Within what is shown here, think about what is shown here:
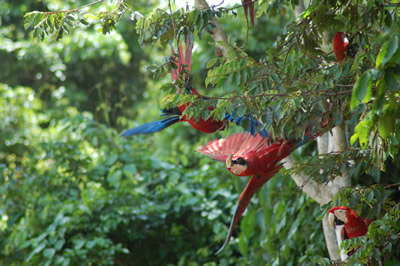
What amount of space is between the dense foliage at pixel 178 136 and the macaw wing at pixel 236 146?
18 cm

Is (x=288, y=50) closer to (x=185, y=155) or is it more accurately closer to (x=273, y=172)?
(x=273, y=172)

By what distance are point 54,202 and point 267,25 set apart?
2180 millimetres

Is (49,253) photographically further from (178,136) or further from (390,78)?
(390,78)

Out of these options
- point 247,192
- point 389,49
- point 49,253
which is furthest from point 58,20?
point 49,253

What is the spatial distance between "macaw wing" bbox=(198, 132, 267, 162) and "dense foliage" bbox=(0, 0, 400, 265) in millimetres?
183

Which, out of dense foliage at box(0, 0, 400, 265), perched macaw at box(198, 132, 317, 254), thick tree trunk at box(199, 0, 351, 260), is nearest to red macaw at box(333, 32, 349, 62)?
dense foliage at box(0, 0, 400, 265)

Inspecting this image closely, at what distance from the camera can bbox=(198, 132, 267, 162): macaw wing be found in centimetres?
193

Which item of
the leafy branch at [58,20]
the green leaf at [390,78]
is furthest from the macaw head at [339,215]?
the leafy branch at [58,20]

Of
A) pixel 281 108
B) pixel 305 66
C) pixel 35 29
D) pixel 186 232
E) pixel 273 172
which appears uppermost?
pixel 35 29

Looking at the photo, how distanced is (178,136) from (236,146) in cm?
202

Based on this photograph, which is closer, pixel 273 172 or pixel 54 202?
pixel 273 172

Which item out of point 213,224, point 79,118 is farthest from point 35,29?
point 213,224

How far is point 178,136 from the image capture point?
13.4 feet

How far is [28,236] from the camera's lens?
3.00 metres
